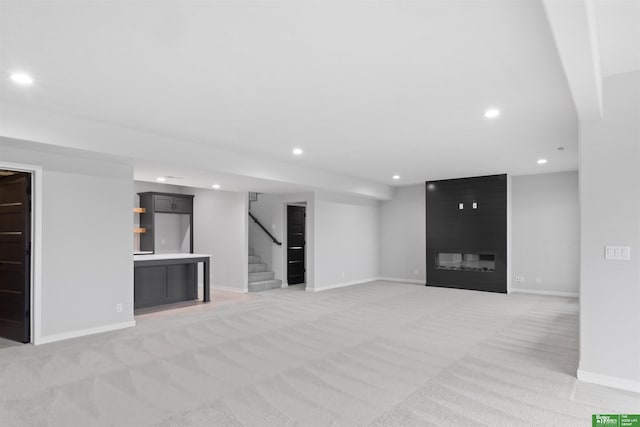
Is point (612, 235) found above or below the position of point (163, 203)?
below

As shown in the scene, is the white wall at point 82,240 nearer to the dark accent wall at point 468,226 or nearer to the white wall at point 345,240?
the white wall at point 345,240

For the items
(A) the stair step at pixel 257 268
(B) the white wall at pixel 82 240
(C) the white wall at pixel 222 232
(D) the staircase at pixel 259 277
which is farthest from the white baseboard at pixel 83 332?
(A) the stair step at pixel 257 268

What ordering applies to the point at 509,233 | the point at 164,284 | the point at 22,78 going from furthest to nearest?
1. the point at 509,233
2. the point at 164,284
3. the point at 22,78

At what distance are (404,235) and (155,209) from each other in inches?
247

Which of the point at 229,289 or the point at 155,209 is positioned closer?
the point at 229,289

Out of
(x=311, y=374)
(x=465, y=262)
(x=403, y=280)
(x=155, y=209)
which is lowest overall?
(x=403, y=280)

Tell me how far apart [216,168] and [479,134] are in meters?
3.69

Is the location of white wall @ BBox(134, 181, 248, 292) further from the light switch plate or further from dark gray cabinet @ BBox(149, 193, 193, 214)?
the light switch plate

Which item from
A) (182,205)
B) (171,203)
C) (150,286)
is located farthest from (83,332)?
(182,205)

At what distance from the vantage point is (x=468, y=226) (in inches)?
336

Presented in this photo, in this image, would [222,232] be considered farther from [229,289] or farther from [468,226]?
[468,226]

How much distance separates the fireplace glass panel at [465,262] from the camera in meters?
8.30

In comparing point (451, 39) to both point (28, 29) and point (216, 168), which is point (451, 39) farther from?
point (216, 168)

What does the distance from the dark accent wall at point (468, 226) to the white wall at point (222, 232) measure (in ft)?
14.7
